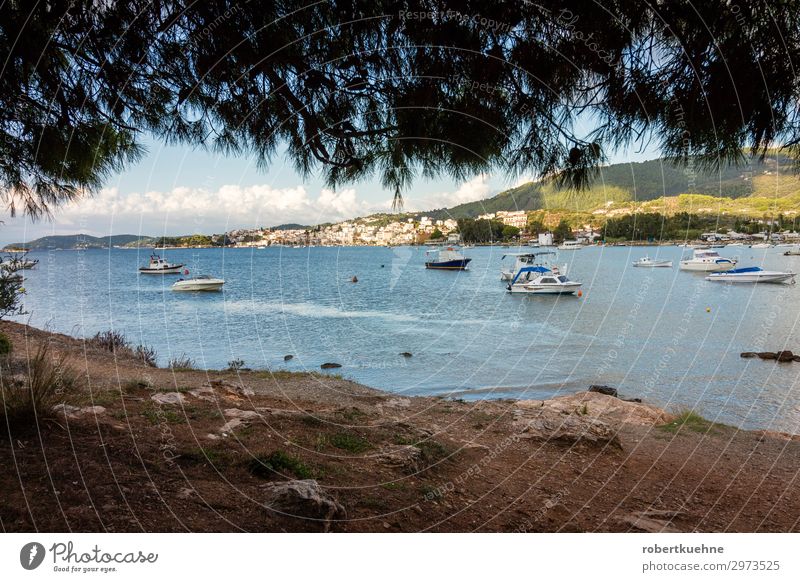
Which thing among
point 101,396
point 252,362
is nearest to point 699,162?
point 101,396

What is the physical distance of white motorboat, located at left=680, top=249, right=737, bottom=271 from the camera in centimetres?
5216

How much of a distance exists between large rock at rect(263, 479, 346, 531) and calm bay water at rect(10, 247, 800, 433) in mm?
9457

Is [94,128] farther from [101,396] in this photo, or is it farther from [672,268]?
[672,268]

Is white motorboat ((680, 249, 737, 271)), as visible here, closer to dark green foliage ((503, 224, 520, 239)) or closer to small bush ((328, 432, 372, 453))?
dark green foliage ((503, 224, 520, 239))

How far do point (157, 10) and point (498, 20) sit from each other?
2.36 meters

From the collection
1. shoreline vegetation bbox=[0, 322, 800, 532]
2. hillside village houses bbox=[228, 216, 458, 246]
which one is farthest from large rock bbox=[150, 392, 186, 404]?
hillside village houses bbox=[228, 216, 458, 246]

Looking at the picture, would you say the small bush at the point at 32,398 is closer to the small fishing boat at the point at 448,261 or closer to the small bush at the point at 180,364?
the small bush at the point at 180,364

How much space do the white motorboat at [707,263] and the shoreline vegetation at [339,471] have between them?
52.5 m

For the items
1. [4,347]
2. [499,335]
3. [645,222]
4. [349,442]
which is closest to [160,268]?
[499,335]

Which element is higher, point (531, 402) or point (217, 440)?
point (217, 440)

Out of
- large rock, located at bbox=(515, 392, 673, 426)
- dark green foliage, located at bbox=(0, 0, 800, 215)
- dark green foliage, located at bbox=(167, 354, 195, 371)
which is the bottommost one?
large rock, located at bbox=(515, 392, 673, 426)

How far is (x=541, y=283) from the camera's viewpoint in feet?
130

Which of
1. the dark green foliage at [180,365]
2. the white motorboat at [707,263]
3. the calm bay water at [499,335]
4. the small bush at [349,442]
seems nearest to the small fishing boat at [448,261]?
the calm bay water at [499,335]

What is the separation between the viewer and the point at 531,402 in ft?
29.0
